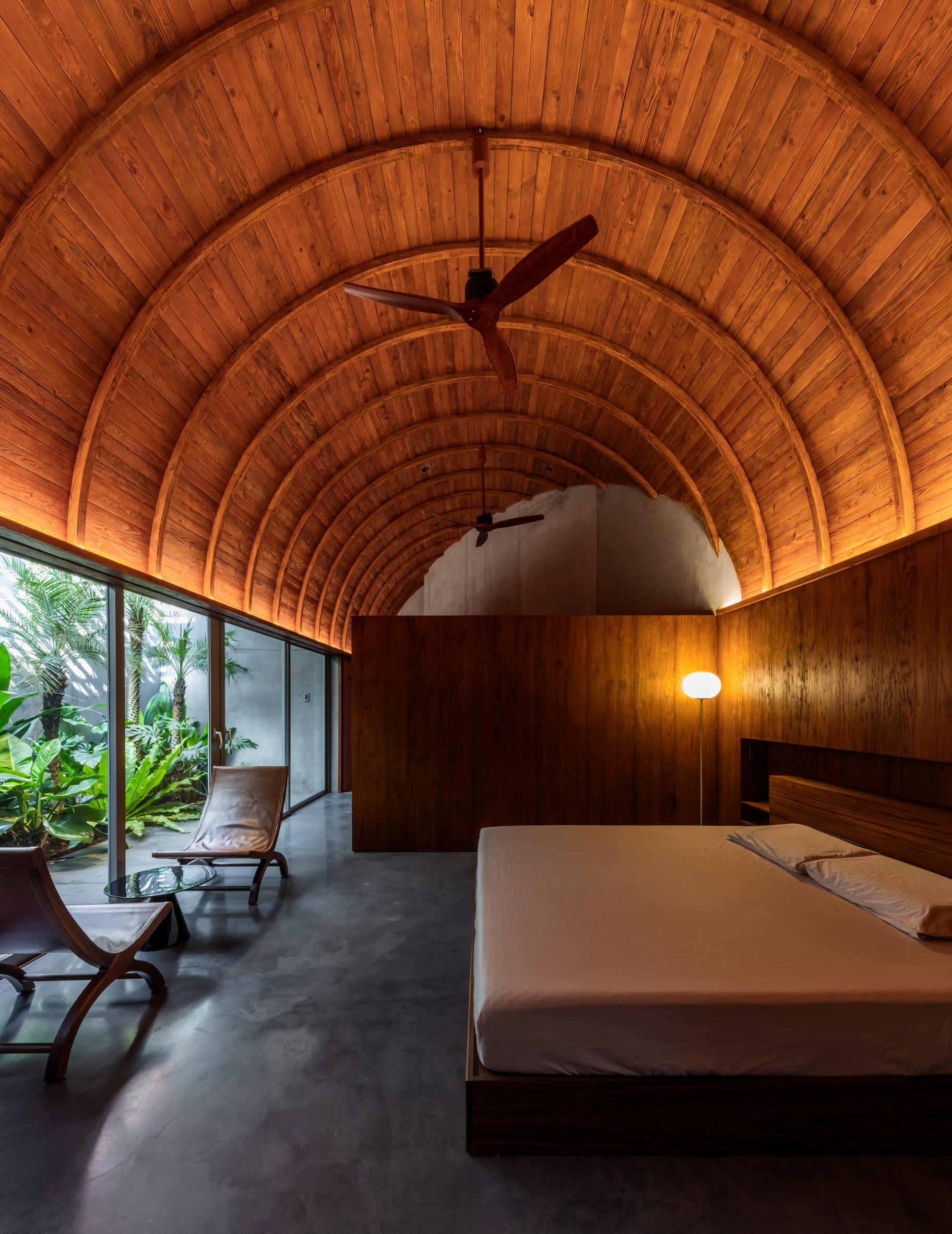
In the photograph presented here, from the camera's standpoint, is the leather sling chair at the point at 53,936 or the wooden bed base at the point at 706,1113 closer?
the wooden bed base at the point at 706,1113

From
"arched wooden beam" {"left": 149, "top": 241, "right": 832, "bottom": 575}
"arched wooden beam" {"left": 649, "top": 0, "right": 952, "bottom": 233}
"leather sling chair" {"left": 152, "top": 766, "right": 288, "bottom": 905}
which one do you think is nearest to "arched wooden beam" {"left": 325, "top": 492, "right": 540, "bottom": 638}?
"leather sling chair" {"left": 152, "top": 766, "right": 288, "bottom": 905}

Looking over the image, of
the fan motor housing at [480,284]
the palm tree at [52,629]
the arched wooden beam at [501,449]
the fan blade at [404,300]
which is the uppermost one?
the arched wooden beam at [501,449]

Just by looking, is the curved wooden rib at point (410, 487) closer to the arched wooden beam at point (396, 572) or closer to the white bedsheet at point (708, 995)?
the arched wooden beam at point (396, 572)

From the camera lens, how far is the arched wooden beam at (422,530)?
35.3 feet

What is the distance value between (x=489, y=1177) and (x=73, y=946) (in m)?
2.06

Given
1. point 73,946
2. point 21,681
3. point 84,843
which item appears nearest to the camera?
point 73,946

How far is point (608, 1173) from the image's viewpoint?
2.18m

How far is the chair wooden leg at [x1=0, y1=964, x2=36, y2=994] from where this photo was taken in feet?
10.4

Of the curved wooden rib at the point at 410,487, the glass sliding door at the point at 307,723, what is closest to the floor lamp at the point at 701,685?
the curved wooden rib at the point at 410,487

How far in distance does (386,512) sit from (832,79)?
26.4 ft

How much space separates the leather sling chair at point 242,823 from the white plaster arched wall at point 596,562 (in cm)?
409

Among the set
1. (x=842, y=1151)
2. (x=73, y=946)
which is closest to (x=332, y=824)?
(x=73, y=946)

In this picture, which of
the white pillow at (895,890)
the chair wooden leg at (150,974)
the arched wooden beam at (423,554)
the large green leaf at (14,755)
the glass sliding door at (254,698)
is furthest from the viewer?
the arched wooden beam at (423,554)

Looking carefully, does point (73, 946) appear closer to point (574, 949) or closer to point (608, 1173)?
point (574, 949)
